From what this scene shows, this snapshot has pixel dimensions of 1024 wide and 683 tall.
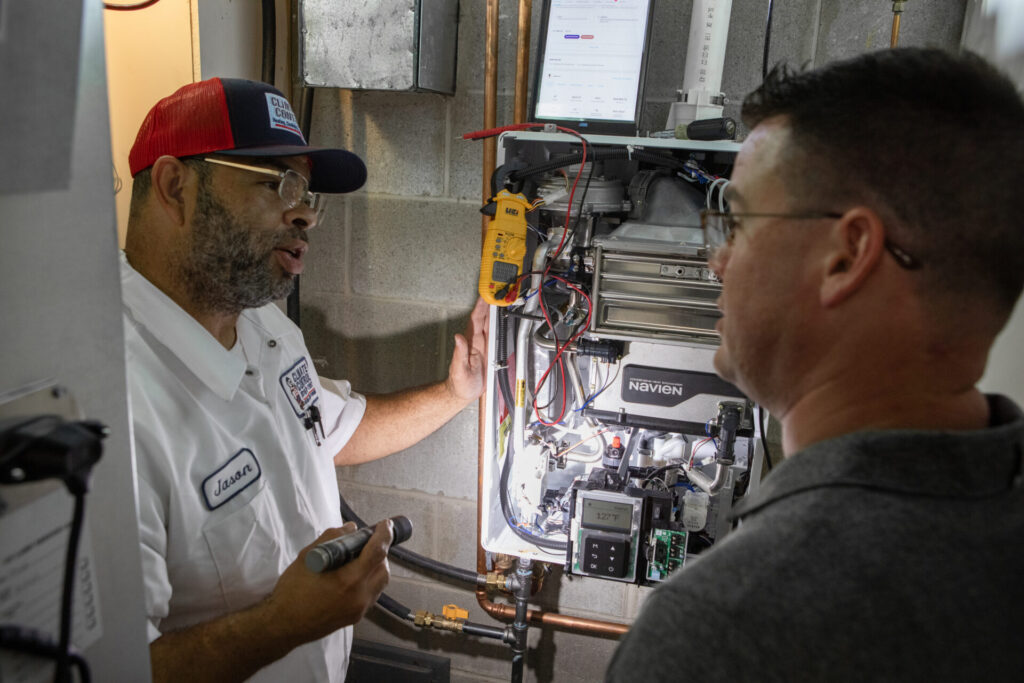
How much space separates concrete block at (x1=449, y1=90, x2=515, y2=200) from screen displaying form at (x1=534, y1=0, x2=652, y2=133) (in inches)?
10.3

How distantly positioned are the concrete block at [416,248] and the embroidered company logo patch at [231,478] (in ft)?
2.78

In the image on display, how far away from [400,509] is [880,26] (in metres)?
1.77

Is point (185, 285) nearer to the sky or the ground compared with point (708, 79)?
nearer to the ground

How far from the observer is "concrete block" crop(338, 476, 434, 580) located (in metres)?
2.13

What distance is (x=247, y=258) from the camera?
4.35 feet

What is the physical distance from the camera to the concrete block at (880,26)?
1.57 meters

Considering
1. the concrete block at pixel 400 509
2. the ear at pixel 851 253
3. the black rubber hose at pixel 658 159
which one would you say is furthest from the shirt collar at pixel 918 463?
the concrete block at pixel 400 509

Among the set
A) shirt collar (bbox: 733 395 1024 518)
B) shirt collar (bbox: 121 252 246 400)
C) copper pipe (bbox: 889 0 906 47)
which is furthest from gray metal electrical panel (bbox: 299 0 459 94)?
shirt collar (bbox: 733 395 1024 518)

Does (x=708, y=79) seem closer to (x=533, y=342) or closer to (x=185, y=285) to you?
(x=533, y=342)

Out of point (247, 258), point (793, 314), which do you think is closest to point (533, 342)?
point (247, 258)

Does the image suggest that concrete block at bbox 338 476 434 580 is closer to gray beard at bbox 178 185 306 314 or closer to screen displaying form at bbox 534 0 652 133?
gray beard at bbox 178 185 306 314

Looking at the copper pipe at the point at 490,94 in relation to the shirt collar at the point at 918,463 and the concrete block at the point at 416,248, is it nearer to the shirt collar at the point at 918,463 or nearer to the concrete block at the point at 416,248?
the concrete block at the point at 416,248

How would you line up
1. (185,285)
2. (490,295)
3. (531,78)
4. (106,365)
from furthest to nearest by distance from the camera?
1. (531,78)
2. (490,295)
3. (185,285)
4. (106,365)

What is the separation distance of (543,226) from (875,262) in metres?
0.96
